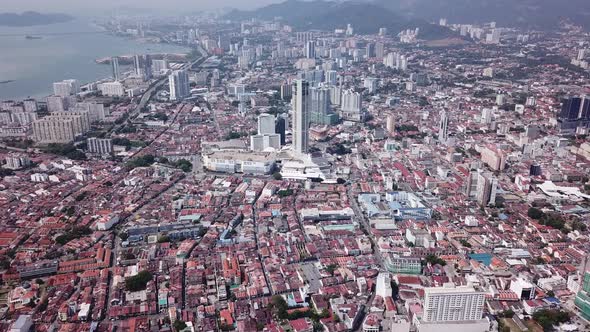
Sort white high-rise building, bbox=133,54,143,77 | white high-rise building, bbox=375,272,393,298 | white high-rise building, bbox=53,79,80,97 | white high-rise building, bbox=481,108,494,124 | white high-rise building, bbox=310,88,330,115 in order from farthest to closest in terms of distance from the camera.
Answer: white high-rise building, bbox=133,54,143,77
white high-rise building, bbox=53,79,80,97
white high-rise building, bbox=310,88,330,115
white high-rise building, bbox=481,108,494,124
white high-rise building, bbox=375,272,393,298

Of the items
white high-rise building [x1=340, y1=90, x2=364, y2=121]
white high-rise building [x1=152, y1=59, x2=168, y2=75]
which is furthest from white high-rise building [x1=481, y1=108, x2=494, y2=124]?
white high-rise building [x1=152, y1=59, x2=168, y2=75]

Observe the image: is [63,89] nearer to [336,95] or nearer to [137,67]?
[137,67]

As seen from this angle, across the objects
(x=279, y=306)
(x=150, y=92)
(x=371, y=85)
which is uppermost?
(x=371, y=85)

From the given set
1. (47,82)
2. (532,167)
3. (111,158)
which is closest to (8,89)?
(47,82)

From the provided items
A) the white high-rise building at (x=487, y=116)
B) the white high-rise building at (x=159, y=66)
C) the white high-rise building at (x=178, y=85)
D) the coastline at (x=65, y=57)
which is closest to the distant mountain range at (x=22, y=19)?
the coastline at (x=65, y=57)

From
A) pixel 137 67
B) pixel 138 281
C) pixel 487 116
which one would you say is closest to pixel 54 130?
pixel 138 281

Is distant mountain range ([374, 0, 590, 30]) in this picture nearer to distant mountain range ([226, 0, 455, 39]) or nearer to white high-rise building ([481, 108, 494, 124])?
distant mountain range ([226, 0, 455, 39])

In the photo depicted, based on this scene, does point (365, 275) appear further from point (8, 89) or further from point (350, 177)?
point (8, 89)
